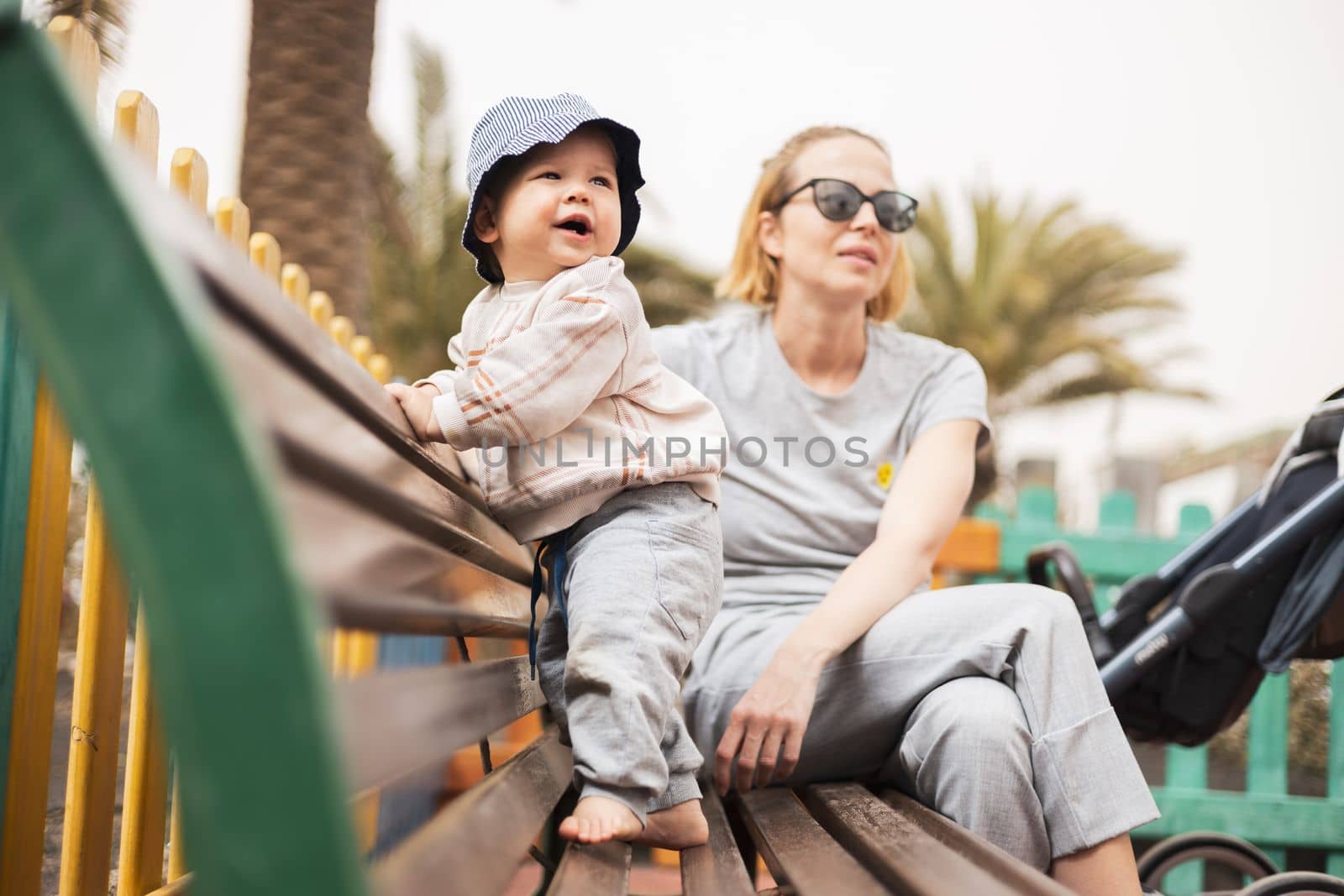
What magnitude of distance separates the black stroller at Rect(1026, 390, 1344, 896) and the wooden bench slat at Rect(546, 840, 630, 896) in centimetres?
147

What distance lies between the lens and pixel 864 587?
1.98 metres

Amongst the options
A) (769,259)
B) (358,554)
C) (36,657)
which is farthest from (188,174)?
(769,259)

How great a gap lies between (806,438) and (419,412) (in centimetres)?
115

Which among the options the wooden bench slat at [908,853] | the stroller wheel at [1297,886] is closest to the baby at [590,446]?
the wooden bench slat at [908,853]

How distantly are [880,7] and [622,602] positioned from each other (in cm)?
2450

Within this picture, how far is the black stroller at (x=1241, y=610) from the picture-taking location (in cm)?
243

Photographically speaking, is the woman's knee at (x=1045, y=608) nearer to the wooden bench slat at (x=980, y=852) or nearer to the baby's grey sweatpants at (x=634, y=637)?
the wooden bench slat at (x=980, y=852)

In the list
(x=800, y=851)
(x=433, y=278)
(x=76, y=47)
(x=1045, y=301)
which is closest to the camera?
(x=800, y=851)

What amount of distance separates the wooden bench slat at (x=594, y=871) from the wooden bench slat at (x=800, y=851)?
18 centimetres

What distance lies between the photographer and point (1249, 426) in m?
19.0

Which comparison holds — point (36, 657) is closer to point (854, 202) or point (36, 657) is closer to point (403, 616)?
point (403, 616)

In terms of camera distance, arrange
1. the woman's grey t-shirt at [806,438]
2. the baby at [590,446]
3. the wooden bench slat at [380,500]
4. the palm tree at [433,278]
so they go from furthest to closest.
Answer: the palm tree at [433,278]
the woman's grey t-shirt at [806,438]
the baby at [590,446]
the wooden bench slat at [380,500]

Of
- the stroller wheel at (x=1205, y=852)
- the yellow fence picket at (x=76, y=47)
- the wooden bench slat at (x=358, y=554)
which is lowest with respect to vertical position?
the stroller wheel at (x=1205, y=852)

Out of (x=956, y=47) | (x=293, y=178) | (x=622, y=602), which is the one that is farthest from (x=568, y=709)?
(x=956, y=47)
